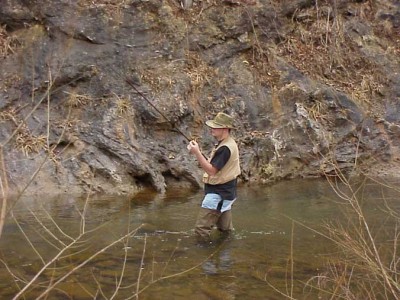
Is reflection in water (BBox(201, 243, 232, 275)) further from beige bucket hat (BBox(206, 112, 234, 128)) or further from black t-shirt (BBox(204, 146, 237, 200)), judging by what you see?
beige bucket hat (BBox(206, 112, 234, 128))

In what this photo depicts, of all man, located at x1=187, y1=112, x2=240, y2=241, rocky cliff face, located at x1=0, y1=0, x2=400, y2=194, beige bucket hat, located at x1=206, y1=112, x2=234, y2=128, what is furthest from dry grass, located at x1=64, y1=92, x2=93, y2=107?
beige bucket hat, located at x1=206, y1=112, x2=234, y2=128

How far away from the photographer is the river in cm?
608

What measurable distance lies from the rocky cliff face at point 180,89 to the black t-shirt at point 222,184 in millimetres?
2752

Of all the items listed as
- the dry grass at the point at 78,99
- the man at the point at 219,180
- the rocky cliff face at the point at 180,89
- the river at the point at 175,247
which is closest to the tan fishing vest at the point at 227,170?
the man at the point at 219,180

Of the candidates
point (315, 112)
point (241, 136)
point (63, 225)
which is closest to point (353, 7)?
point (315, 112)

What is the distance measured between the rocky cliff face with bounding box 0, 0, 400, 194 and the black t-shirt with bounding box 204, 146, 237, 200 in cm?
275

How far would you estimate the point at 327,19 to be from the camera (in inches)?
592

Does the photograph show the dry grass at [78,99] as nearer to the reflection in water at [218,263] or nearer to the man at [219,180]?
the man at [219,180]

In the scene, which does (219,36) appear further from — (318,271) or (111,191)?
(318,271)

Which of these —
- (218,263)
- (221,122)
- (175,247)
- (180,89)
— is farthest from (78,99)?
(218,263)

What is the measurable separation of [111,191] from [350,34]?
688 cm

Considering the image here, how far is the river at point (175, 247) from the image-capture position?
6.08 m

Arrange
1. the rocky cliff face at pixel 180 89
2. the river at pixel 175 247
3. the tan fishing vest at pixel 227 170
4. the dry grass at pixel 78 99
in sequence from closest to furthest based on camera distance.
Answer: the river at pixel 175 247
the tan fishing vest at pixel 227 170
the rocky cliff face at pixel 180 89
the dry grass at pixel 78 99

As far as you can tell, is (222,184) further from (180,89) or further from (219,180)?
(180,89)
